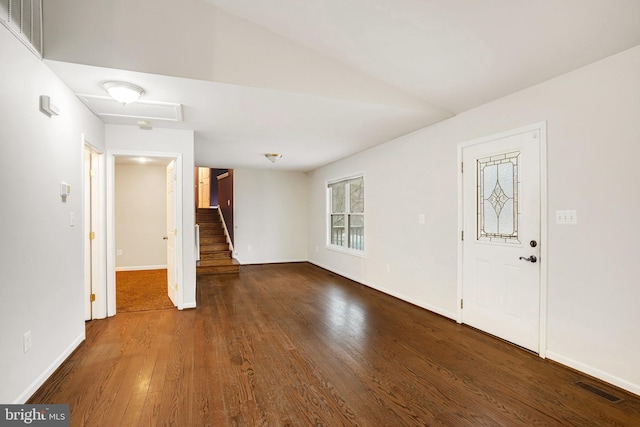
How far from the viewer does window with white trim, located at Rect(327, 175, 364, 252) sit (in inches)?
240

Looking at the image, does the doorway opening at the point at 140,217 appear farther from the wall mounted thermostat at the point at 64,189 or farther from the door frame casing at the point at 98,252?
the wall mounted thermostat at the point at 64,189

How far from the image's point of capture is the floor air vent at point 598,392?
2.15 m

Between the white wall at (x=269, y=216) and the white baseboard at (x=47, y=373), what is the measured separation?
4.87 metres

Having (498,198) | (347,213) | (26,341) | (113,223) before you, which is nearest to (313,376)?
(26,341)

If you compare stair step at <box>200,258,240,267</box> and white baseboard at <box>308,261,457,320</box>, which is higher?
stair step at <box>200,258,240,267</box>

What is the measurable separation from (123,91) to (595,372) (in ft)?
14.1

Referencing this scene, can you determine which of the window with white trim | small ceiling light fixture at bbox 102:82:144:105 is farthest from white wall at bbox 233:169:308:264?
small ceiling light fixture at bbox 102:82:144:105

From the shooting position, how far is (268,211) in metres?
8.11

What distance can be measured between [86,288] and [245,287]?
7.48 feet

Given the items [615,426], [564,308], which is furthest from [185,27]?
[615,426]

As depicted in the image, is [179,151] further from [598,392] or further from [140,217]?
[598,392]

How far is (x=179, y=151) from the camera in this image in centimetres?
415

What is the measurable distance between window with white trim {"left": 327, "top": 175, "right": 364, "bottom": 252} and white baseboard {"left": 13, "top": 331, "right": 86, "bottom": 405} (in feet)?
13.9

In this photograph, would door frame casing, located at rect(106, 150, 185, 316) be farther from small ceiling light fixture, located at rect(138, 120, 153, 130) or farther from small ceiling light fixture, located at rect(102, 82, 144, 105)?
small ceiling light fixture, located at rect(102, 82, 144, 105)
